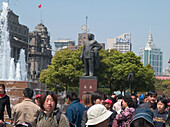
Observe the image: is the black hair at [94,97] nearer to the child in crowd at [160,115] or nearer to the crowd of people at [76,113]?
the crowd of people at [76,113]

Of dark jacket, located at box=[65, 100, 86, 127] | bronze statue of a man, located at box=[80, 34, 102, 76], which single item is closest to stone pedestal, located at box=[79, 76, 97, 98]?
bronze statue of a man, located at box=[80, 34, 102, 76]

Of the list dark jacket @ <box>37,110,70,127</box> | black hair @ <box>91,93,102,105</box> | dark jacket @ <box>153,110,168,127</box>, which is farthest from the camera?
black hair @ <box>91,93,102,105</box>

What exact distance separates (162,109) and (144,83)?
180 ft

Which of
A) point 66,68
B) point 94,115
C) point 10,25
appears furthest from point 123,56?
point 94,115

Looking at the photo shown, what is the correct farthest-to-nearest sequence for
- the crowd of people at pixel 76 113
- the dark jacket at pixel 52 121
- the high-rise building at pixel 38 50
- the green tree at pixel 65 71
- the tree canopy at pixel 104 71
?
the high-rise building at pixel 38 50
the tree canopy at pixel 104 71
the green tree at pixel 65 71
the dark jacket at pixel 52 121
the crowd of people at pixel 76 113

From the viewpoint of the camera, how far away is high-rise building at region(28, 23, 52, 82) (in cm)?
12350

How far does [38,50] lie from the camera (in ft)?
419

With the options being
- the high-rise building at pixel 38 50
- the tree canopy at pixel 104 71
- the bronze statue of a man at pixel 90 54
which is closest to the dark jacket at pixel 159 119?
the bronze statue of a man at pixel 90 54

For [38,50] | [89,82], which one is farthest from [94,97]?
[38,50]

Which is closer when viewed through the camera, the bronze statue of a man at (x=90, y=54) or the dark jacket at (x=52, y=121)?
the dark jacket at (x=52, y=121)

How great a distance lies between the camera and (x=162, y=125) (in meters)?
8.96

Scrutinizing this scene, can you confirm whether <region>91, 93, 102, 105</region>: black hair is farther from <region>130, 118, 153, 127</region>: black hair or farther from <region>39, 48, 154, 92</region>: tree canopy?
<region>39, 48, 154, 92</region>: tree canopy

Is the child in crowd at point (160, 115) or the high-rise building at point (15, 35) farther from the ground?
the high-rise building at point (15, 35)

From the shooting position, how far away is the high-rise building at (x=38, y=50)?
123500 mm
